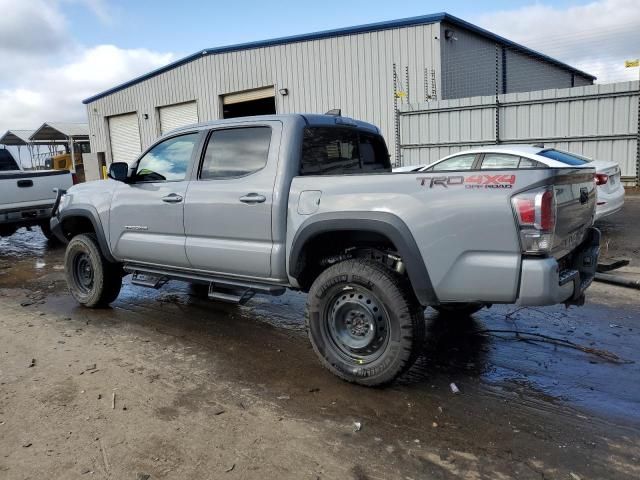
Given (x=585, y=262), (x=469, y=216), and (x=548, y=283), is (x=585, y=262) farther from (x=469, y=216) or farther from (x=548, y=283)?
(x=469, y=216)

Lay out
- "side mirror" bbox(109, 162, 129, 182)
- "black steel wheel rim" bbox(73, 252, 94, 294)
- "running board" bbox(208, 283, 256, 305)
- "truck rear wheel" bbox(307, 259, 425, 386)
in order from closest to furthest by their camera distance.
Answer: "truck rear wheel" bbox(307, 259, 425, 386)
"running board" bbox(208, 283, 256, 305)
"side mirror" bbox(109, 162, 129, 182)
"black steel wheel rim" bbox(73, 252, 94, 294)

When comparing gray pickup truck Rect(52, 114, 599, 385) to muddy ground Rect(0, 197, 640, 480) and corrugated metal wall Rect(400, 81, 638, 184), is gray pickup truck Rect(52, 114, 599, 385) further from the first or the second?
corrugated metal wall Rect(400, 81, 638, 184)

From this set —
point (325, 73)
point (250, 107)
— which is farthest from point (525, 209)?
point (250, 107)

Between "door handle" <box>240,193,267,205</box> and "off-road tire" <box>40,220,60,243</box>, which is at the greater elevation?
"door handle" <box>240,193,267,205</box>

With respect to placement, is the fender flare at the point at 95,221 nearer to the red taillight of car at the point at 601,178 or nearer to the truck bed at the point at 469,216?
the truck bed at the point at 469,216

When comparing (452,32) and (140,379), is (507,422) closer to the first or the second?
(140,379)

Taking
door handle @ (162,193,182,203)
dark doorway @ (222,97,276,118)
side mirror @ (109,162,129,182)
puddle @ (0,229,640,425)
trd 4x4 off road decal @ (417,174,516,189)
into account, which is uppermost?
dark doorway @ (222,97,276,118)

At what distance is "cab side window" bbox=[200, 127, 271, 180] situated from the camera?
4.46 metres

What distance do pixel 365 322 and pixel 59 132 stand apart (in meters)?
39.2

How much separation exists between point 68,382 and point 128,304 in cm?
229

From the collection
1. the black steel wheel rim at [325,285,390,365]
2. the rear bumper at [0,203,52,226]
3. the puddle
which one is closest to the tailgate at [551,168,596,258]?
the puddle

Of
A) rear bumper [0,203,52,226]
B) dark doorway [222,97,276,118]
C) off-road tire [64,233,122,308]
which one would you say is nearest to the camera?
A: off-road tire [64,233,122,308]

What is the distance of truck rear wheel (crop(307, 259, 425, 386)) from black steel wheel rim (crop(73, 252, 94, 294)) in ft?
10.9

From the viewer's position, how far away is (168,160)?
5.24 metres
